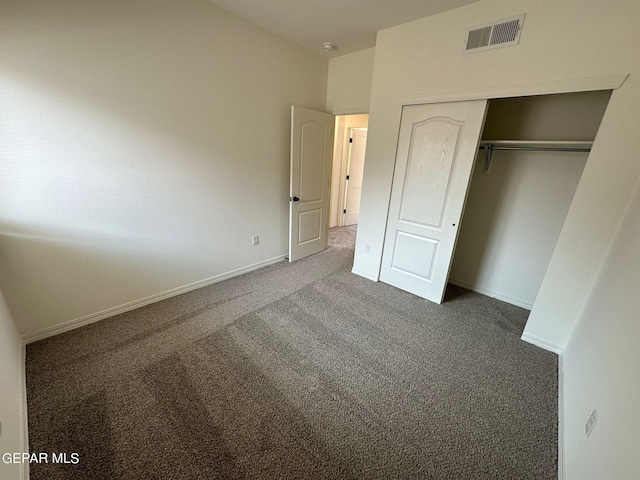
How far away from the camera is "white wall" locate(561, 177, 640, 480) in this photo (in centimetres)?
90

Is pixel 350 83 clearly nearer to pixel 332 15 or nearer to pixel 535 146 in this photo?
pixel 332 15

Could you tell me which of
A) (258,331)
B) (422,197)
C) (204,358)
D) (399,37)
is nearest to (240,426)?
(204,358)

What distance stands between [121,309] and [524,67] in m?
3.80

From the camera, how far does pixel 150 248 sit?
7.54 ft

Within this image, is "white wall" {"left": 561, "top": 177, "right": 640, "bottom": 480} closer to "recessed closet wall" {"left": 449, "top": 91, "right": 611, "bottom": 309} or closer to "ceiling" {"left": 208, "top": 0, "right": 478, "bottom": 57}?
"recessed closet wall" {"left": 449, "top": 91, "right": 611, "bottom": 309}

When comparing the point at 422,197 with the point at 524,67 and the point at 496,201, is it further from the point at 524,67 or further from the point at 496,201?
the point at 524,67

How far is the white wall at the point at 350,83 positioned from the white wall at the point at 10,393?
11.7 ft

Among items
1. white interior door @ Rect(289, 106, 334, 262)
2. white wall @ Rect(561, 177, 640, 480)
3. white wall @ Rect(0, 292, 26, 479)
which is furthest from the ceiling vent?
white wall @ Rect(0, 292, 26, 479)

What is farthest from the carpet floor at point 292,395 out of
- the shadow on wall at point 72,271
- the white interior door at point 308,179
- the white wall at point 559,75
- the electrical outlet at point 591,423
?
the white interior door at point 308,179

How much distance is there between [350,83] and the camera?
3.19m

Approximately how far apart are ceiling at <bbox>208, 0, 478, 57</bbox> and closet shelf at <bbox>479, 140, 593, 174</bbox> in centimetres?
118

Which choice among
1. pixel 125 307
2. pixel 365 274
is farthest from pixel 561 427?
pixel 125 307

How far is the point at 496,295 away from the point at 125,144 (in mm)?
3839

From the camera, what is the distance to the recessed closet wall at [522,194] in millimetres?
2203
